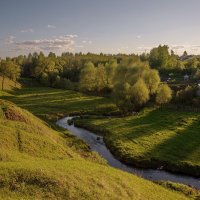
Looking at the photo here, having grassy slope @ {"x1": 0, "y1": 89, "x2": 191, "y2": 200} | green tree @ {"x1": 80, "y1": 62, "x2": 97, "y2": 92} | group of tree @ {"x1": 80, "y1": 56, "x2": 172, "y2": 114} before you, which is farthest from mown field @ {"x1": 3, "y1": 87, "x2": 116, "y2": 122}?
grassy slope @ {"x1": 0, "y1": 89, "x2": 191, "y2": 200}

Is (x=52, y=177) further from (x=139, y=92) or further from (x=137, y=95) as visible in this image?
(x=139, y=92)

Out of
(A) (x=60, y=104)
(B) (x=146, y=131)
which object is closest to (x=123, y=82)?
(A) (x=60, y=104)

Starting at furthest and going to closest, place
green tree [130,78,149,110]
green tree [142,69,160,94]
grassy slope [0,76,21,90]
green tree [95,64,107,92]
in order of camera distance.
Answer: grassy slope [0,76,21,90] → green tree [95,64,107,92] → green tree [142,69,160,94] → green tree [130,78,149,110]

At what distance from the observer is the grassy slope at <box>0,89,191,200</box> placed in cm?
3338

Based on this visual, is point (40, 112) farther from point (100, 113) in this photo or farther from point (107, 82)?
point (107, 82)

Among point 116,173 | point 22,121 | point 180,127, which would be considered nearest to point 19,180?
point 116,173

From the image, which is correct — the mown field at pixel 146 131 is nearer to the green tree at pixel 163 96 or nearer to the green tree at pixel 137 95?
the green tree at pixel 137 95

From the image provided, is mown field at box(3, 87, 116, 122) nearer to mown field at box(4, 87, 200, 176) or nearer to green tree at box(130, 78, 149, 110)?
mown field at box(4, 87, 200, 176)

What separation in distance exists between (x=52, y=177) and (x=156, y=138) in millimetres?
41580

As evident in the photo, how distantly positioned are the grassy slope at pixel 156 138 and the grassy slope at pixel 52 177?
Answer: 14319mm

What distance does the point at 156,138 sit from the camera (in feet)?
240

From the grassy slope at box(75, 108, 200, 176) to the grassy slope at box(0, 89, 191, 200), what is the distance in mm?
14319

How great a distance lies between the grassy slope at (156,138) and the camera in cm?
5947

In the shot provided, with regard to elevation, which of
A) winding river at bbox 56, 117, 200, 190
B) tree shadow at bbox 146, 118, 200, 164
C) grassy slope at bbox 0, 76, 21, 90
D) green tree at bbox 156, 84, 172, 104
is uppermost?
green tree at bbox 156, 84, 172, 104
